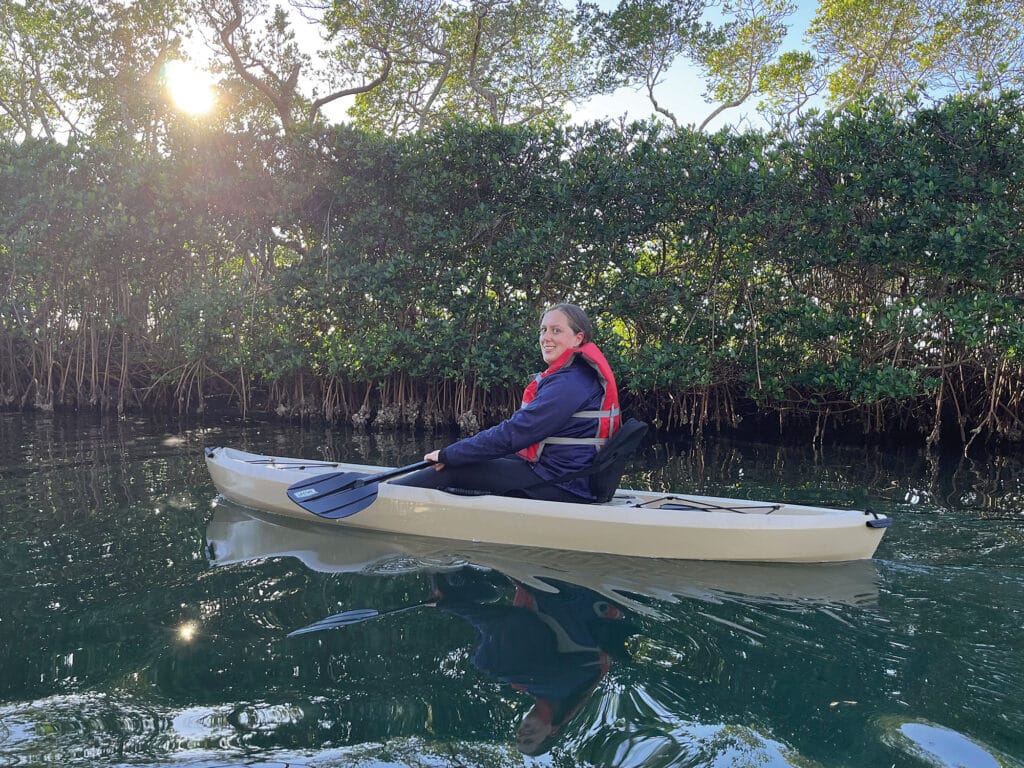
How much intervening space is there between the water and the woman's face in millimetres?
1164

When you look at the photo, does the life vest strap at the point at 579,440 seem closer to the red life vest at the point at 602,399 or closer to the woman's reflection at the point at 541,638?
the red life vest at the point at 602,399

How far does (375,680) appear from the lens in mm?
2711

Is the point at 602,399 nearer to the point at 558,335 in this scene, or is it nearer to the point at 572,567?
the point at 558,335

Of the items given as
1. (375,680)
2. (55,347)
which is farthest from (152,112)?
(375,680)

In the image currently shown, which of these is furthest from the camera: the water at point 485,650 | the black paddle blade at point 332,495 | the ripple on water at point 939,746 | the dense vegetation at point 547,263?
the dense vegetation at point 547,263

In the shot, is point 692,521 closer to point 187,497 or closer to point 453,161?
point 187,497

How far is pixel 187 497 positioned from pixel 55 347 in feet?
25.7

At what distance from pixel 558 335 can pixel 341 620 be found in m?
1.89

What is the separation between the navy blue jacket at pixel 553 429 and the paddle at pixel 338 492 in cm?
43

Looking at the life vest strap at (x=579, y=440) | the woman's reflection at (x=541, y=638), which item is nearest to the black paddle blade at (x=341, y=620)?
the woman's reflection at (x=541, y=638)

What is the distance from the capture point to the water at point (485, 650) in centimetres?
230

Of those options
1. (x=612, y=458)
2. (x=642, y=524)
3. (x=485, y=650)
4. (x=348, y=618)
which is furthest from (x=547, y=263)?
(x=485, y=650)

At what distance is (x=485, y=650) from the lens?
9.80 feet

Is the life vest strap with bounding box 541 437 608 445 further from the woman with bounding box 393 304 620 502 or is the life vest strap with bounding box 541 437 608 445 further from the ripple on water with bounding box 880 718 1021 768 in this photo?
the ripple on water with bounding box 880 718 1021 768
